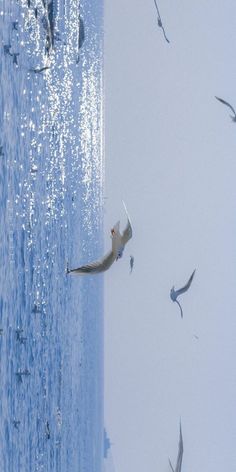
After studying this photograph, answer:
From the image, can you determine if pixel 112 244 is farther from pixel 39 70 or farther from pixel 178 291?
pixel 39 70

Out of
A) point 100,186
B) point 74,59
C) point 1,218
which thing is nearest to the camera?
point 1,218

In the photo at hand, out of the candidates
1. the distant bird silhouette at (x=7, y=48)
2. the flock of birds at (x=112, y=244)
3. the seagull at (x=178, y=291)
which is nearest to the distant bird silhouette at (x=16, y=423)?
the flock of birds at (x=112, y=244)

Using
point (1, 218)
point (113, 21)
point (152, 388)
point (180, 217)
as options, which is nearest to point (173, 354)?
point (152, 388)

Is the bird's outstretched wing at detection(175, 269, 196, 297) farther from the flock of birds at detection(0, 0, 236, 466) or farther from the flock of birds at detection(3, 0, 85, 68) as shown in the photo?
the flock of birds at detection(3, 0, 85, 68)

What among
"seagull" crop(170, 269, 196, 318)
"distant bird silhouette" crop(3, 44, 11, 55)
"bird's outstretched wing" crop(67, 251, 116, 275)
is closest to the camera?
"distant bird silhouette" crop(3, 44, 11, 55)

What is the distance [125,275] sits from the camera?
0.89m

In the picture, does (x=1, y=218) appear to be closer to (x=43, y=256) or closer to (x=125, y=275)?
(x=43, y=256)

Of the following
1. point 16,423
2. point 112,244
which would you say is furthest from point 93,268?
point 16,423

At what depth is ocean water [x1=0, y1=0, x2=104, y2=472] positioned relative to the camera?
0.27m

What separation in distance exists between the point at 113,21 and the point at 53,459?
1.87ft

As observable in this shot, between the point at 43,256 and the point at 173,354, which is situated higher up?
the point at 43,256

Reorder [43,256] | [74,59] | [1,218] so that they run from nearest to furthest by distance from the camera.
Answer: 1. [1,218]
2. [43,256]
3. [74,59]

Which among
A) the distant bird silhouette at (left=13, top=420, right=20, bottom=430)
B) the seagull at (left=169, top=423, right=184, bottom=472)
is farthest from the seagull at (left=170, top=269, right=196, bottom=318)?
the distant bird silhouette at (left=13, top=420, right=20, bottom=430)

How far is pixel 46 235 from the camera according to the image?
0.37 meters
